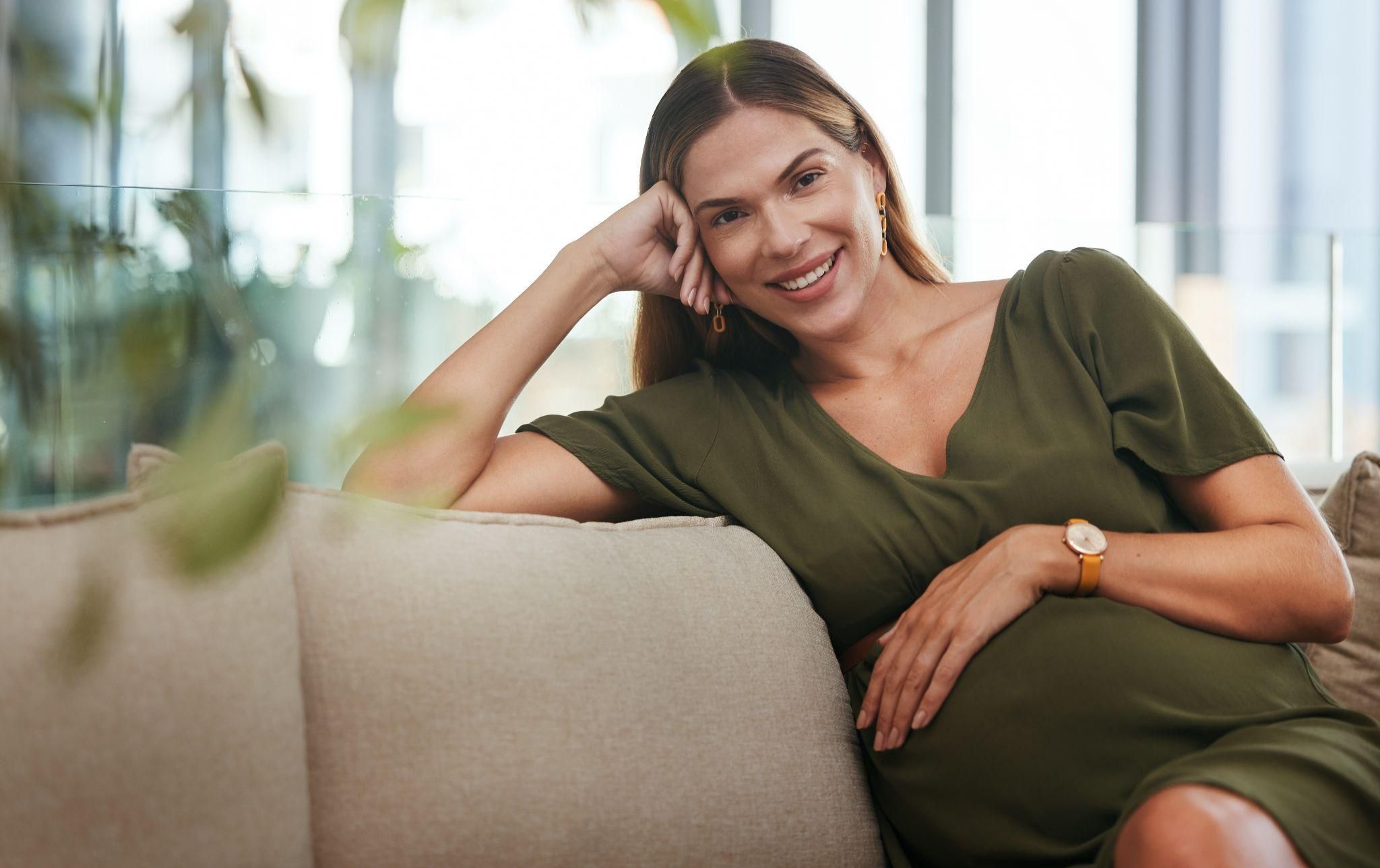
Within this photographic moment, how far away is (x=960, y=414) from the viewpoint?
131 centimetres

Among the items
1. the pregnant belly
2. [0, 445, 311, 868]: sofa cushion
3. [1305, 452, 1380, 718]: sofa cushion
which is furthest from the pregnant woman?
[1305, 452, 1380, 718]: sofa cushion

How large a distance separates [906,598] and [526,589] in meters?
0.46

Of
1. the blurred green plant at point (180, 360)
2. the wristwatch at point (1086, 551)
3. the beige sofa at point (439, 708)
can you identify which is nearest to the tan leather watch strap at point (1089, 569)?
the wristwatch at point (1086, 551)

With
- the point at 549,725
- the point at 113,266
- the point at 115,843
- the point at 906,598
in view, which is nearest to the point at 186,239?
the point at 113,266

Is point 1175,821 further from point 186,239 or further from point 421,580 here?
point 186,239

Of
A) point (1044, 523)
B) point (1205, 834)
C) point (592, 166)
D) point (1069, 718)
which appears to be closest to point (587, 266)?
point (1044, 523)

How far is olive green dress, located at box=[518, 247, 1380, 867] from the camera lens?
98 cm

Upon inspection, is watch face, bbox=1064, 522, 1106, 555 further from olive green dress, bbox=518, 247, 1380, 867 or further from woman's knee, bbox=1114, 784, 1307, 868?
woman's knee, bbox=1114, 784, 1307, 868

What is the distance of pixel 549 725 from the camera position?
0.93m

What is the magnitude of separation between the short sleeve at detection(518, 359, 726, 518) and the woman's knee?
619mm

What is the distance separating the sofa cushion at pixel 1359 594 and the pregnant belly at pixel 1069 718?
0.39m

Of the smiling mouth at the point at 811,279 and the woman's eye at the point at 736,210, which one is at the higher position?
the woman's eye at the point at 736,210

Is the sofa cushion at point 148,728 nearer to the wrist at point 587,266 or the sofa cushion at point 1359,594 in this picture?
the wrist at point 587,266

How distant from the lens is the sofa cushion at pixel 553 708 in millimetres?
882
